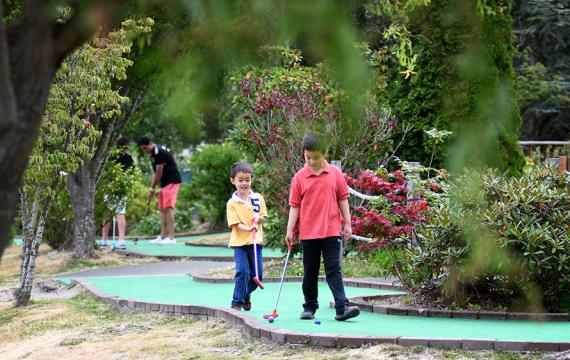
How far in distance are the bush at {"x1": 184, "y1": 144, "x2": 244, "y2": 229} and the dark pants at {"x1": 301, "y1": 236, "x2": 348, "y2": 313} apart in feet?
49.1

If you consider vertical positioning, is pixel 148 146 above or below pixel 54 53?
above

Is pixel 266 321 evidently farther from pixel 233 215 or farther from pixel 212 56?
pixel 212 56

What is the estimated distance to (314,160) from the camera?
8.48m

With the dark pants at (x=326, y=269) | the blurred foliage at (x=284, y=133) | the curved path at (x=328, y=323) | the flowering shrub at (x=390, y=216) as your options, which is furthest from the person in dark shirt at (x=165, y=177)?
the dark pants at (x=326, y=269)

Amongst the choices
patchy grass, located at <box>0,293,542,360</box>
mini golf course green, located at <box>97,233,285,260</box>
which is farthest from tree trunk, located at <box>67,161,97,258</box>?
patchy grass, located at <box>0,293,542,360</box>

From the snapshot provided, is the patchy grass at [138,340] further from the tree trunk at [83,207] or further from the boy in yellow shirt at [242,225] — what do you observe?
the tree trunk at [83,207]

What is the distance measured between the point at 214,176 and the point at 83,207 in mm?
7108

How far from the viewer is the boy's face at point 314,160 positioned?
27.7ft

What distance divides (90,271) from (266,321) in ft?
25.7

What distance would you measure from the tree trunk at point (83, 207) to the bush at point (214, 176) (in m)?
6.79

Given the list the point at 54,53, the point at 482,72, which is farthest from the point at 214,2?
the point at 54,53

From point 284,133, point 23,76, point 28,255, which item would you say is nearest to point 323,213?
point 28,255

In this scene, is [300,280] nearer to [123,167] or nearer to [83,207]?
[83,207]

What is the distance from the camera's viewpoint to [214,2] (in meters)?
2.17
